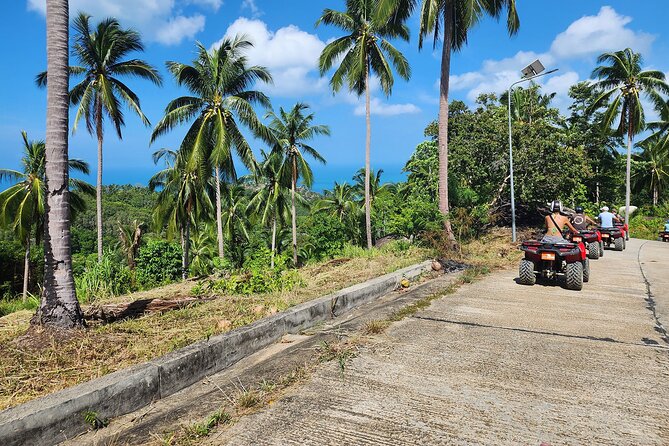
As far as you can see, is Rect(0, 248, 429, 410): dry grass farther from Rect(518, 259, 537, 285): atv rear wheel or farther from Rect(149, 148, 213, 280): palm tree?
Rect(149, 148, 213, 280): palm tree

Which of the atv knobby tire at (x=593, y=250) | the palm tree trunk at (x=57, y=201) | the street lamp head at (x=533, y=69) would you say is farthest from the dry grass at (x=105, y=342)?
the street lamp head at (x=533, y=69)

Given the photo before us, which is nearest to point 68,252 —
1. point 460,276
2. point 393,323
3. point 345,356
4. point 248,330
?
point 248,330

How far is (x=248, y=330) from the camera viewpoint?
13.4ft

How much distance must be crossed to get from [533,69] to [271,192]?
19357 mm

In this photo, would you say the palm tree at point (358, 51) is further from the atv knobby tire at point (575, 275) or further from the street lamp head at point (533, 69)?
the atv knobby tire at point (575, 275)

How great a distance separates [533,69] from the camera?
45.8 ft

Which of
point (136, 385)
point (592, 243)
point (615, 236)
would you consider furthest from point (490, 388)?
point (615, 236)

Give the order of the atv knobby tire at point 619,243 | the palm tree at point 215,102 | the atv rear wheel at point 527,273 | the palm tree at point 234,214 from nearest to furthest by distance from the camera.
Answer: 1. the atv rear wheel at point 527,273
2. the atv knobby tire at point 619,243
3. the palm tree at point 215,102
4. the palm tree at point 234,214

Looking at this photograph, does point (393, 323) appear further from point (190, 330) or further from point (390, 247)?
point (390, 247)

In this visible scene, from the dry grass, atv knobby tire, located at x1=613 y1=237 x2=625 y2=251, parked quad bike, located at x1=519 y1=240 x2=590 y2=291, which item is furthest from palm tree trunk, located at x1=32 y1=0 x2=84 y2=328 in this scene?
atv knobby tire, located at x1=613 y1=237 x2=625 y2=251

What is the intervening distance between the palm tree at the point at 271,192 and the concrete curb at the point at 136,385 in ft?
78.8

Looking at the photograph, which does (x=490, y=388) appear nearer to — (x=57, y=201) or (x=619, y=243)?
(x=57, y=201)

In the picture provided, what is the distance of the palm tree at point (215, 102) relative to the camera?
64.9 feet

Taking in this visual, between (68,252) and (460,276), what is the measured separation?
6.48 meters
